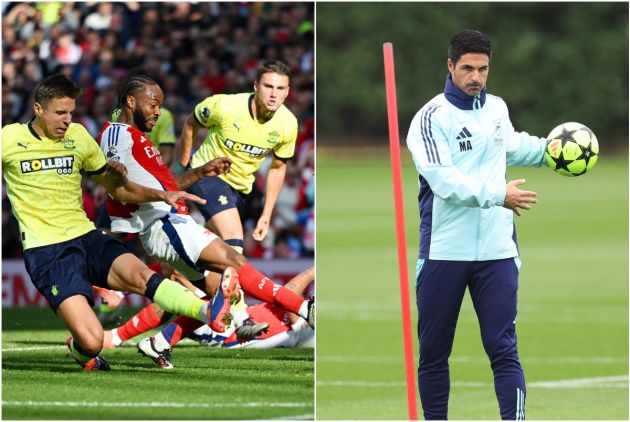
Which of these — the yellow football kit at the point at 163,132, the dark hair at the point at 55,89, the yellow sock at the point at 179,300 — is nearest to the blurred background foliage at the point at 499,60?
the yellow football kit at the point at 163,132

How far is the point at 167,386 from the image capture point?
707 centimetres

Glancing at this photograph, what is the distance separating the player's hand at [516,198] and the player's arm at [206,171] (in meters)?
1.81

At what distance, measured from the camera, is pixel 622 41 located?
4953 cm

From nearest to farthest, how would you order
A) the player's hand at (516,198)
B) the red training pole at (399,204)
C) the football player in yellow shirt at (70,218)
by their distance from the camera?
the red training pole at (399,204)
the player's hand at (516,198)
the football player in yellow shirt at (70,218)

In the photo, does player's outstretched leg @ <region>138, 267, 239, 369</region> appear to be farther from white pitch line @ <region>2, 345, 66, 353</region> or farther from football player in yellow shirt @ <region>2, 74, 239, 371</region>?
white pitch line @ <region>2, 345, 66, 353</region>

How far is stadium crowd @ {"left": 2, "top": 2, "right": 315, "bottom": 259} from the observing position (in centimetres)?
1418

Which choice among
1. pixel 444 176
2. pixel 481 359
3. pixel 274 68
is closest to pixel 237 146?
pixel 274 68

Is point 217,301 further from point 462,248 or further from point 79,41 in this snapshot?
point 79,41

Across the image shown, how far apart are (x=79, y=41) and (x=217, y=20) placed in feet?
6.41

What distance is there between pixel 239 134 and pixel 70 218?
1.86 m

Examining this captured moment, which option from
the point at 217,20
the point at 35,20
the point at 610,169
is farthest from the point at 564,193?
the point at 35,20

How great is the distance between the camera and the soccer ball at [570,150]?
681 cm

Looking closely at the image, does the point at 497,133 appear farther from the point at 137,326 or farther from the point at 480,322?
the point at 137,326

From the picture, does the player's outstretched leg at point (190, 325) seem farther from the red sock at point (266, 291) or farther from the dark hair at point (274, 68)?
the dark hair at point (274, 68)
